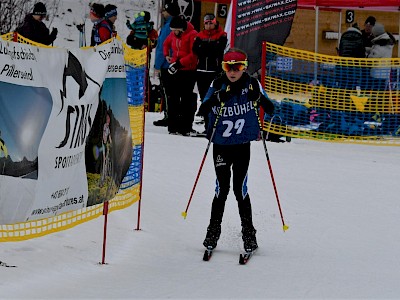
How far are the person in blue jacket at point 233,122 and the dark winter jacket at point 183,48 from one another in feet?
20.8

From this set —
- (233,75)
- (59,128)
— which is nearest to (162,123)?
(233,75)

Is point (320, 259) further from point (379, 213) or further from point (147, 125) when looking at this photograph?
point (147, 125)

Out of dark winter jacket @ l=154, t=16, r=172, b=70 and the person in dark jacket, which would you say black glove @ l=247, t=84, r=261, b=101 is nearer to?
dark winter jacket @ l=154, t=16, r=172, b=70

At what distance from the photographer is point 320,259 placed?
7.58 m

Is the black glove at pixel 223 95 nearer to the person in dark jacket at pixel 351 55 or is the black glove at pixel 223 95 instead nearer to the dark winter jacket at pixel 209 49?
the dark winter jacket at pixel 209 49

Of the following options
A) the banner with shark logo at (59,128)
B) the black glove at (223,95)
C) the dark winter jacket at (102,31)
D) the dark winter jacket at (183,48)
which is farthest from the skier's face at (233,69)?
the dark winter jacket at (102,31)

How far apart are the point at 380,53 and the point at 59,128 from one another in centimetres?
1113

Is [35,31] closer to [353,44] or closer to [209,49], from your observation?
[209,49]

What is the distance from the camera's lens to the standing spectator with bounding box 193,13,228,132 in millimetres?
13672

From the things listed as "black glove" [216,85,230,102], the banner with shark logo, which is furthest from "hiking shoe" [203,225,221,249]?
"black glove" [216,85,230,102]

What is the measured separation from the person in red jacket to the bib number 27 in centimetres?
645

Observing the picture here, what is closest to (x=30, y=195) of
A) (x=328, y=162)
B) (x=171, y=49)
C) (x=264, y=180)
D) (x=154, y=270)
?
(x=154, y=270)

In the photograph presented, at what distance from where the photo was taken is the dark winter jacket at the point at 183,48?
14016 mm

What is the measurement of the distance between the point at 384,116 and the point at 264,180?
4.64 meters
